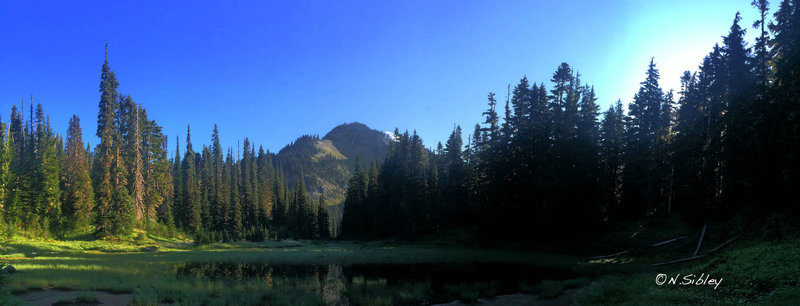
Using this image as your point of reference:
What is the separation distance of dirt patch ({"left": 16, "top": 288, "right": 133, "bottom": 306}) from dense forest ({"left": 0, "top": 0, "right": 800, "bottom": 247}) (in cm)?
3563

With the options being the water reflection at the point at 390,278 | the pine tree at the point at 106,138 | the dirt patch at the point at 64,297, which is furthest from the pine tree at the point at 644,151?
the pine tree at the point at 106,138

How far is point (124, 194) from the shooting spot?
53.2 meters

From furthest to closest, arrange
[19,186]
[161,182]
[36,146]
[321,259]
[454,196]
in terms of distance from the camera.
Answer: [161,182]
[36,146]
[454,196]
[19,186]
[321,259]

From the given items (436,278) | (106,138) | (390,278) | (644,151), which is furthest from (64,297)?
(644,151)

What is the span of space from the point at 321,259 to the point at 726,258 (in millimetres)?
31772

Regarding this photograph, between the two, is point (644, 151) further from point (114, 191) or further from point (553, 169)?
point (114, 191)

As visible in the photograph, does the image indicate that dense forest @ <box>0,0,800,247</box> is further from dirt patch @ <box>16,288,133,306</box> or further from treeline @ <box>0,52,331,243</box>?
dirt patch @ <box>16,288,133,306</box>

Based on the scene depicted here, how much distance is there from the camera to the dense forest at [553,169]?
25.6 meters

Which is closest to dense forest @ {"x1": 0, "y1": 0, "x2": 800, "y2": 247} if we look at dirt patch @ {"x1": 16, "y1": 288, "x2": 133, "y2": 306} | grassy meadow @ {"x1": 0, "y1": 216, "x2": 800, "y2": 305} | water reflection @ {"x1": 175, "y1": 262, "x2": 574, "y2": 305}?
grassy meadow @ {"x1": 0, "y1": 216, "x2": 800, "y2": 305}

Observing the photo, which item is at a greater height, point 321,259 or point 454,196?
point 454,196

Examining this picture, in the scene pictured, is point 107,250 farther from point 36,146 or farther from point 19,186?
point 36,146

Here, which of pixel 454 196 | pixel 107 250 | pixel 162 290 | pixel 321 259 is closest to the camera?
pixel 162 290

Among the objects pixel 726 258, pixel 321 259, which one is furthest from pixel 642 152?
pixel 321 259

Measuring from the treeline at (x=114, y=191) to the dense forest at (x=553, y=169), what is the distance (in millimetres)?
262
